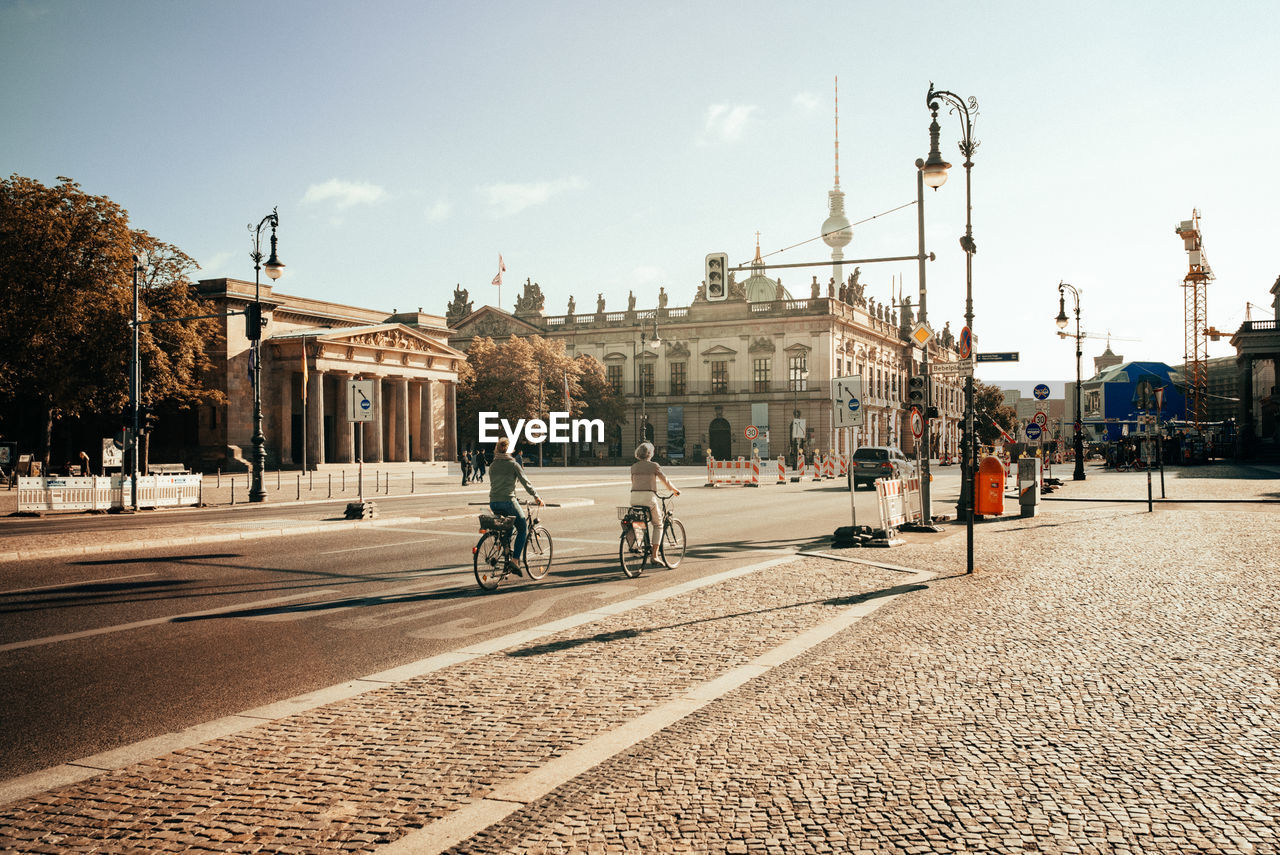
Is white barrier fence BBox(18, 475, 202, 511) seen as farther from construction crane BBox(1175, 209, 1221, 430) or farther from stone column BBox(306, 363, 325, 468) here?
construction crane BBox(1175, 209, 1221, 430)

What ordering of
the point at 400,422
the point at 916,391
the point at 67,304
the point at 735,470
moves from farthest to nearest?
the point at 400,422 < the point at 735,470 < the point at 67,304 < the point at 916,391

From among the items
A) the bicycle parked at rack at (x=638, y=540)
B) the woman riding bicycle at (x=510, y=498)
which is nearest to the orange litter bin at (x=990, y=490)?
the bicycle parked at rack at (x=638, y=540)

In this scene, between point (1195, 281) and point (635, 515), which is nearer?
point (635, 515)

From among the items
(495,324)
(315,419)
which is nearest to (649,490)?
(315,419)

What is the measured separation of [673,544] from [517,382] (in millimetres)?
59153

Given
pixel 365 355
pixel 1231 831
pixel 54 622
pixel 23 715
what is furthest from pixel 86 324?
pixel 1231 831

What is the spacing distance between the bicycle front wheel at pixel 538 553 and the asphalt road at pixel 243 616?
23 centimetres

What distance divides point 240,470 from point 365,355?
1302cm

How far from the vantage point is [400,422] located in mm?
67062

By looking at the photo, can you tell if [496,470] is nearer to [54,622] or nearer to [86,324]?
[54,622]

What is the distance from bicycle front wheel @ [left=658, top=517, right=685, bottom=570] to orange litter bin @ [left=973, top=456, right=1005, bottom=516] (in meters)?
10.7

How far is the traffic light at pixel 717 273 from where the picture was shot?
2364cm

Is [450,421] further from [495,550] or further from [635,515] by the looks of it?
[495,550]

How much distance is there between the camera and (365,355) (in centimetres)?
6175
